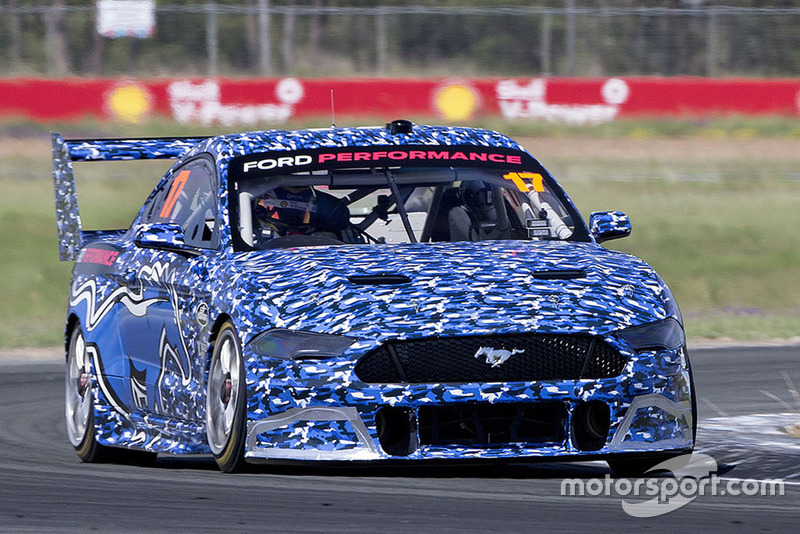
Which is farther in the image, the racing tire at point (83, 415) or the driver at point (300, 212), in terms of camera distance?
the racing tire at point (83, 415)

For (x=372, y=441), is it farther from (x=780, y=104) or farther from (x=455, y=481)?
(x=780, y=104)

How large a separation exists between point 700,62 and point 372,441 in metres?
28.0

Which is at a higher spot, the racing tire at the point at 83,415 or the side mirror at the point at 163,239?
the side mirror at the point at 163,239

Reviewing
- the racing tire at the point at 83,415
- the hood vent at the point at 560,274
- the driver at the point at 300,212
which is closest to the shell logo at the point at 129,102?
the racing tire at the point at 83,415

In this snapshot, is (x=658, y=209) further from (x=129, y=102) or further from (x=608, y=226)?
(x=608, y=226)

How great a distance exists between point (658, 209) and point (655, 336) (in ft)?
58.2

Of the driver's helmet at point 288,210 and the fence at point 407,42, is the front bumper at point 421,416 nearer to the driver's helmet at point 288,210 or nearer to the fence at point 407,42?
the driver's helmet at point 288,210

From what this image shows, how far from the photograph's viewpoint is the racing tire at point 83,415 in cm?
909

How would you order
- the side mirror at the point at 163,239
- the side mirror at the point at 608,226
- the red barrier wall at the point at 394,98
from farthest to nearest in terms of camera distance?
the red barrier wall at the point at 394,98, the side mirror at the point at 608,226, the side mirror at the point at 163,239

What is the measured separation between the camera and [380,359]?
704 centimetres

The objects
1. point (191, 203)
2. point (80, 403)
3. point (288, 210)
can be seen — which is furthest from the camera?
point (80, 403)

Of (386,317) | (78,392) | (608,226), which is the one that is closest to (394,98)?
(78,392)

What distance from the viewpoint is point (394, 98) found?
105 feet

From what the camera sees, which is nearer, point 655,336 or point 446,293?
point 446,293
